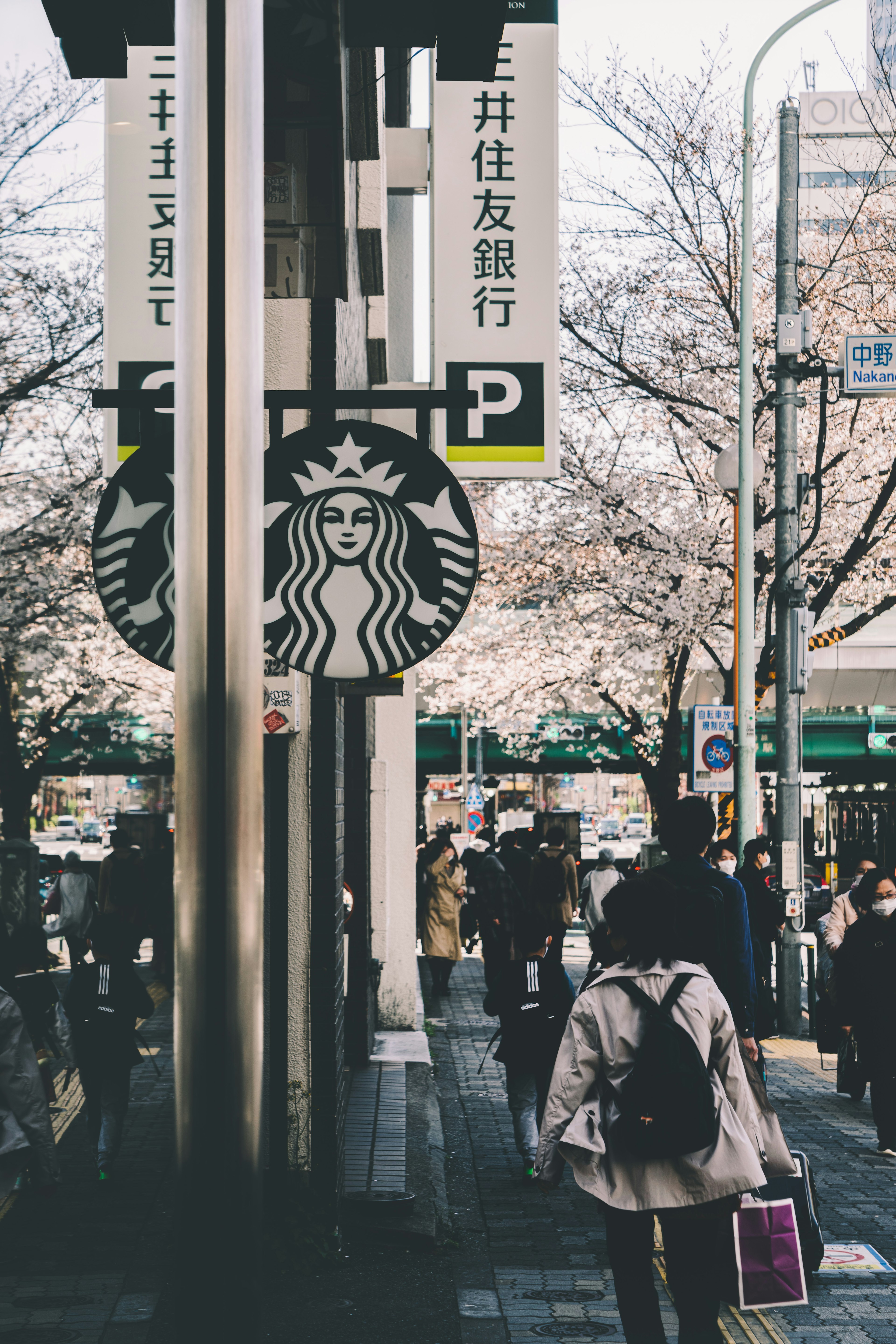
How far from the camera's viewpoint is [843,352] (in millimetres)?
12742

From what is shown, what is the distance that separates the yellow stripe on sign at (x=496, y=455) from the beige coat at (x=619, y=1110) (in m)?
5.04

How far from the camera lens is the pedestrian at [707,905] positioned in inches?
207

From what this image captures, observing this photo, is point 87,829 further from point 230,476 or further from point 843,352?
point 230,476

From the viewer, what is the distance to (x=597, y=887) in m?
17.3

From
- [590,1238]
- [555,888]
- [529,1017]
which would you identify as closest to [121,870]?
[555,888]

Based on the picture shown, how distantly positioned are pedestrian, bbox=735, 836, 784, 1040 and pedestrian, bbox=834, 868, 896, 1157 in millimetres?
501

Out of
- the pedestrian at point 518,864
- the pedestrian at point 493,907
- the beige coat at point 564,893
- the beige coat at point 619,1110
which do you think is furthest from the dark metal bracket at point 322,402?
the pedestrian at point 518,864

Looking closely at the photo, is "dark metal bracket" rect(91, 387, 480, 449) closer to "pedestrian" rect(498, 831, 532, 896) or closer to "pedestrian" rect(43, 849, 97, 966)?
"pedestrian" rect(498, 831, 532, 896)

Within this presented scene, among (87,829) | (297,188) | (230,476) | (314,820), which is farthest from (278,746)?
(87,829)

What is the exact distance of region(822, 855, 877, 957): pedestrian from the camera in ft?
35.1

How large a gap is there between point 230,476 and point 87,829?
72.4 m

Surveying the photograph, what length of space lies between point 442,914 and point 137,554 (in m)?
13.7

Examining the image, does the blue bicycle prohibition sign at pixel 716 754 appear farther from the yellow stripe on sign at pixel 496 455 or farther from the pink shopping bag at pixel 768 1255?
the pink shopping bag at pixel 768 1255

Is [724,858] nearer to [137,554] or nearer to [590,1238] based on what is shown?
[590,1238]
